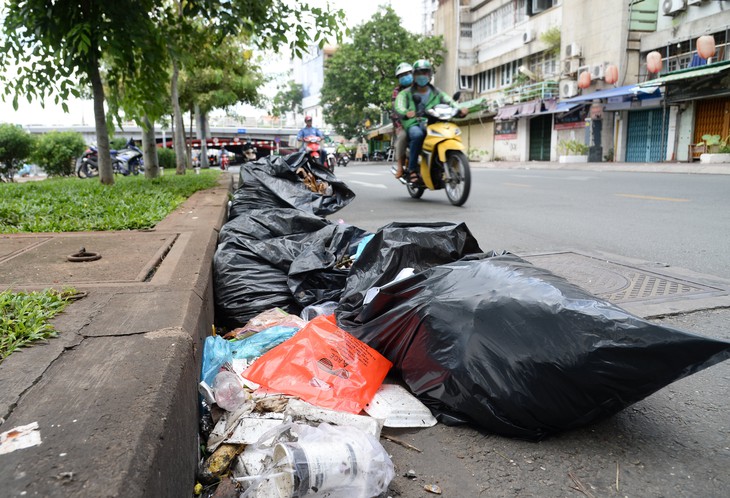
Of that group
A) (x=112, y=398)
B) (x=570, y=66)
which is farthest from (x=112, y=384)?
(x=570, y=66)

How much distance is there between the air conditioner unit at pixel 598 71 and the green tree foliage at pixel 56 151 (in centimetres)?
1984

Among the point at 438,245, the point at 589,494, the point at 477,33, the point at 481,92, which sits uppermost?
the point at 477,33

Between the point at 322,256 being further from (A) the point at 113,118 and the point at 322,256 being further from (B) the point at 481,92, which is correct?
(B) the point at 481,92

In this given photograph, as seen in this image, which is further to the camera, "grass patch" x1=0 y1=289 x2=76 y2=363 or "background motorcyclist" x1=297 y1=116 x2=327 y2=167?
"background motorcyclist" x1=297 y1=116 x2=327 y2=167

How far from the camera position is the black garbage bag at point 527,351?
1547 millimetres

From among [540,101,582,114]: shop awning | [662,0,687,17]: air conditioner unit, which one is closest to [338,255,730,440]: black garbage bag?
[662,0,687,17]: air conditioner unit

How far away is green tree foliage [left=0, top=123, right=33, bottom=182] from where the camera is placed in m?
12.8

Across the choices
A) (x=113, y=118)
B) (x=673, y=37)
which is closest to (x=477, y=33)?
(x=673, y=37)

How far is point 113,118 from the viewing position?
25.1 ft

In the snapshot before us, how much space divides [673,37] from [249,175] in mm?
20751

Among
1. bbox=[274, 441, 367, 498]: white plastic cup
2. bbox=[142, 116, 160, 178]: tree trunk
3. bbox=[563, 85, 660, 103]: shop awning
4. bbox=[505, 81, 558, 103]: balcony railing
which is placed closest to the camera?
bbox=[274, 441, 367, 498]: white plastic cup

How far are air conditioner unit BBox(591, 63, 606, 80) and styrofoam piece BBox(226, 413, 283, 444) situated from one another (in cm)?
2476

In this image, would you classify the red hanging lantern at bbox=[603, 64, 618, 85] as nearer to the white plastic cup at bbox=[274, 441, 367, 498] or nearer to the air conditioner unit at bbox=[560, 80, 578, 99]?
the air conditioner unit at bbox=[560, 80, 578, 99]

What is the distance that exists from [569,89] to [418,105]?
19.6 metres
